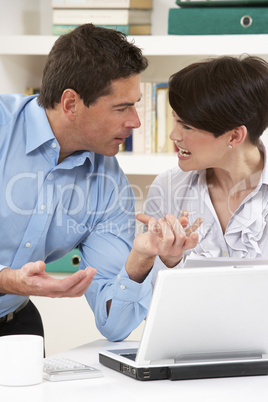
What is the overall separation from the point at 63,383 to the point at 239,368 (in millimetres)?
333

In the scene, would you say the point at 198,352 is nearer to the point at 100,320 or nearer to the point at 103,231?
the point at 100,320

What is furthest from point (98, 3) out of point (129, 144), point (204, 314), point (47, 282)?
point (204, 314)

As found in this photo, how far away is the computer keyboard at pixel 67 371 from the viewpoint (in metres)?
1.11

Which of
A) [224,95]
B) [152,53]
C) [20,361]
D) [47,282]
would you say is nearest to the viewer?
[20,361]

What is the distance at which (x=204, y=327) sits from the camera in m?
1.09

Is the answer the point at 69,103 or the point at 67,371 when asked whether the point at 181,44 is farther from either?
the point at 67,371

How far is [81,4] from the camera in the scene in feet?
7.97

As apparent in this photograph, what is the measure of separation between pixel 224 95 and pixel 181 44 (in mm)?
687

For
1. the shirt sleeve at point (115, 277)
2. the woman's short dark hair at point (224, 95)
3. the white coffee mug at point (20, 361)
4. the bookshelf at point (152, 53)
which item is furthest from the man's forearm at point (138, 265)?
the bookshelf at point (152, 53)

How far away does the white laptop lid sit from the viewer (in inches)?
41.1

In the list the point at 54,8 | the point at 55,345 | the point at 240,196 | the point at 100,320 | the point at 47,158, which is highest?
the point at 54,8

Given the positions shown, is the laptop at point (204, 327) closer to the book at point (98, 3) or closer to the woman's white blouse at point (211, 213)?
the woman's white blouse at point (211, 213)

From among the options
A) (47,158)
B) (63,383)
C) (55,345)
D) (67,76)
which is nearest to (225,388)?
(63,383)

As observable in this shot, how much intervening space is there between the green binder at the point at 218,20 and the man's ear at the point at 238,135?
68cm
